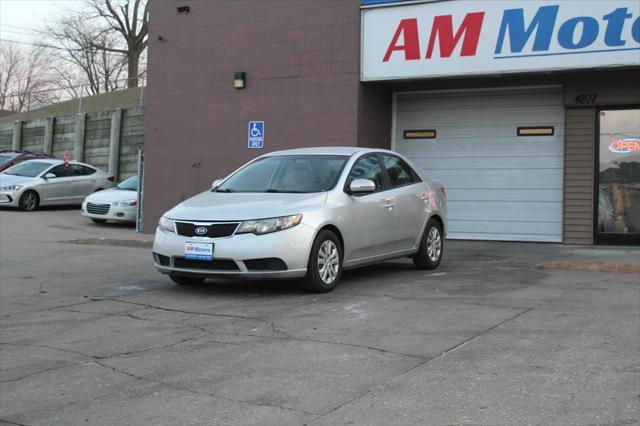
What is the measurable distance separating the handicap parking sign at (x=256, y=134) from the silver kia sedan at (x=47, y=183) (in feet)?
27.8

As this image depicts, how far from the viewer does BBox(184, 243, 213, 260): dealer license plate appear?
7625mm

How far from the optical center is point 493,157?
1479 cm

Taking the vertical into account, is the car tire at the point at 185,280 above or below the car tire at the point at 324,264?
below

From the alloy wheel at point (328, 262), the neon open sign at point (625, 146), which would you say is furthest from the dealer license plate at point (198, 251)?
the neon open sign at point (625, 146)

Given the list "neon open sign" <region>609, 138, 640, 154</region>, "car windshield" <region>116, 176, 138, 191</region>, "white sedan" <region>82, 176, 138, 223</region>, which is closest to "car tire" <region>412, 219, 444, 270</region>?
"neon open sign" <region>609, 138, 640, 154</region>

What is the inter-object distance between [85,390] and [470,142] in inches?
446

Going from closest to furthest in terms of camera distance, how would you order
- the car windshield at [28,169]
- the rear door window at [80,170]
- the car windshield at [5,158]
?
the car windshield at [28,169], the rear door window at [80,170], the car windshield at [5,158]

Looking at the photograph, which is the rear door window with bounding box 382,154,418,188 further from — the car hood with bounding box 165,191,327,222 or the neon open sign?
the neon open sign

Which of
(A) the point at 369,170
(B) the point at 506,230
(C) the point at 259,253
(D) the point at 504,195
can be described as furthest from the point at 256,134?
(C) the point at 259,253

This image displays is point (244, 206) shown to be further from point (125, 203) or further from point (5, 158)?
point (5, 158)

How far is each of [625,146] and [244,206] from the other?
8497 mm

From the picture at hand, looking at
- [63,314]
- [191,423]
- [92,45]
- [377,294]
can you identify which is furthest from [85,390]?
[92,45]

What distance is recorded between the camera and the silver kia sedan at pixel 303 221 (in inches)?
298

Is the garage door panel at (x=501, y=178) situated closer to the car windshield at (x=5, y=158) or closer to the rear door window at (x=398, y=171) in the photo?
the rear door window at (x=398, y=171)
